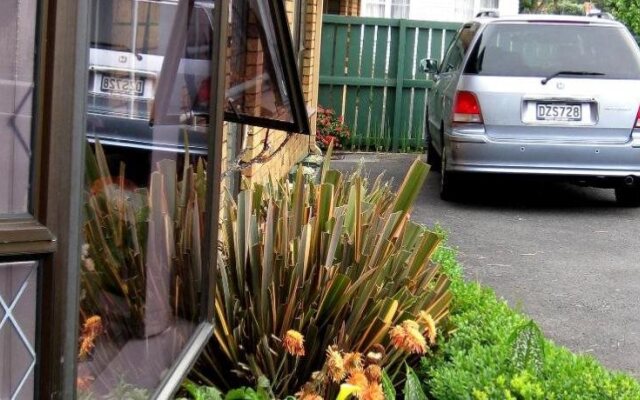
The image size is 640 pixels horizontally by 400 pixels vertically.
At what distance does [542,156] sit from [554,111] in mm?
399

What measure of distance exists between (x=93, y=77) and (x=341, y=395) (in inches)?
64.1

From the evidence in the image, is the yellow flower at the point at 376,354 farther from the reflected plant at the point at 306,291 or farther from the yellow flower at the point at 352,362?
the yellow flower at the point at 352,362

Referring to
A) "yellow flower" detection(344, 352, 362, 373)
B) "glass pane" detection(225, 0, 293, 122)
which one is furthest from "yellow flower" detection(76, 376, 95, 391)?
"glass pane" detection(225, 0, 293, 122)

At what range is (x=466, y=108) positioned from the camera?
9.47 m

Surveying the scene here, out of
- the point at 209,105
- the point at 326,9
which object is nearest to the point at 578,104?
the point at 209,105

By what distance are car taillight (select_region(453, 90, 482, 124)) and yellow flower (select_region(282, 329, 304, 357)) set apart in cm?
604

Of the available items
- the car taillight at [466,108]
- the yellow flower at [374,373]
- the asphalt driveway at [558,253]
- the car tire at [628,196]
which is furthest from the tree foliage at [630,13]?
the yellow flower at [374,373]

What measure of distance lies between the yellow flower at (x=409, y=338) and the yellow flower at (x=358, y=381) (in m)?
0.22

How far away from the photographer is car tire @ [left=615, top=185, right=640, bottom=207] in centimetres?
1027

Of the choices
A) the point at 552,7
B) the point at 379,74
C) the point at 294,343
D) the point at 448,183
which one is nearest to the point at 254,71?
the point at 294,343

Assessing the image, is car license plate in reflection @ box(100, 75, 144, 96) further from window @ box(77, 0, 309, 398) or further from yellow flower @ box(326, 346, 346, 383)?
yellow flower @ box(326, 346, 346, 383)

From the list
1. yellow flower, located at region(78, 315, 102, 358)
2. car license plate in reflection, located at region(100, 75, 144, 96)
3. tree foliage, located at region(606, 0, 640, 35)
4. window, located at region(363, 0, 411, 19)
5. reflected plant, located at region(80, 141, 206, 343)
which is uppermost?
tree foliage, located at region(606, 0, 640, 35)

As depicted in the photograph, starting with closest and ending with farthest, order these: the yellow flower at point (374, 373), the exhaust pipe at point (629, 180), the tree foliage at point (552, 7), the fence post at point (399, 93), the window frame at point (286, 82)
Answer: the yellow flower at point (374, 373) < the window frame at point (286, 82) < the exhaust pipe at point (629, 180) < the fence post at point (399, 93) < the tree foliage at point (552, 7)

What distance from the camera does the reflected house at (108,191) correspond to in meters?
1.95
